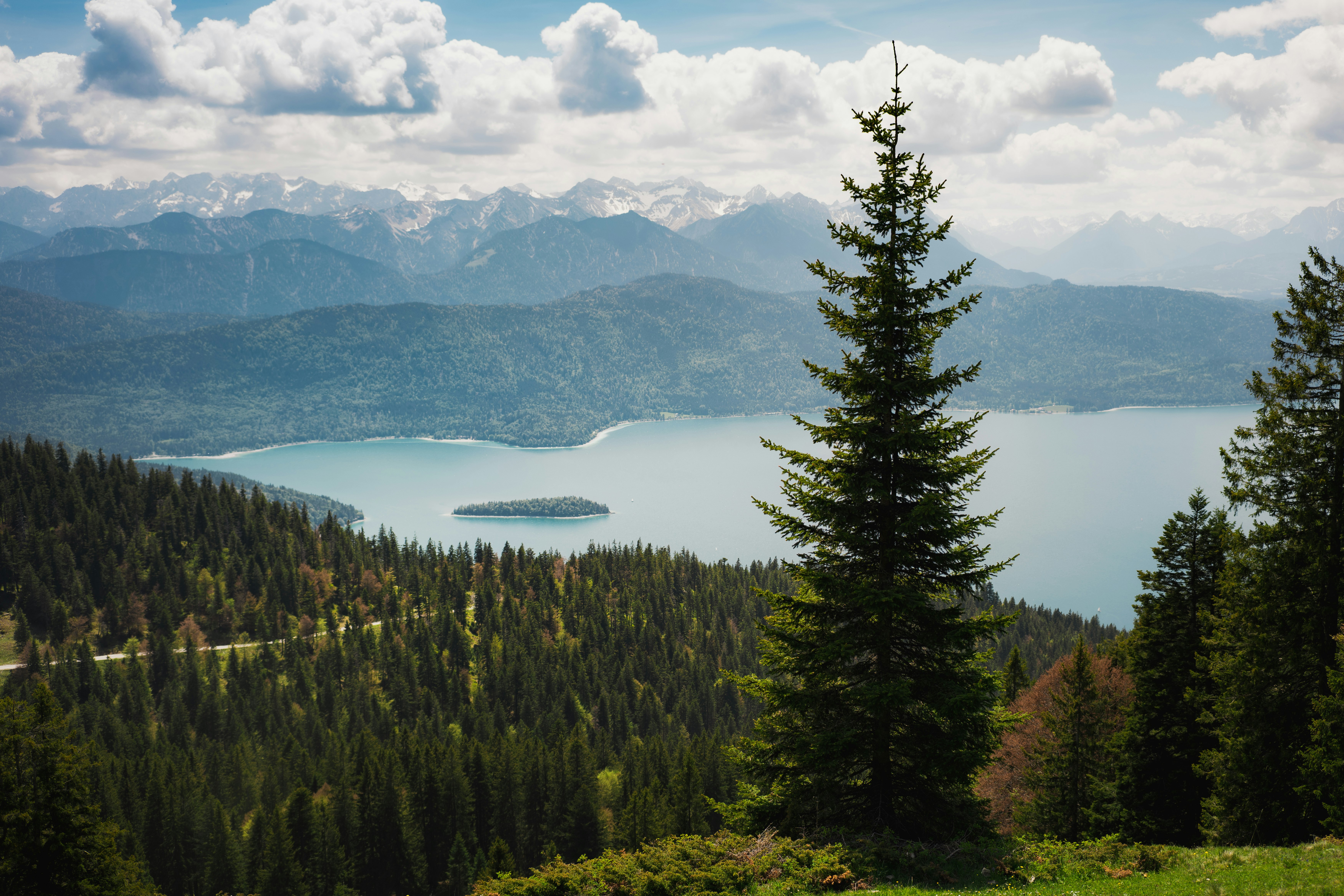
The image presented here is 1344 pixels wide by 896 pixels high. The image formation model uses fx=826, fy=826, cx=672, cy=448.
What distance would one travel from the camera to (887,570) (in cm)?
1766

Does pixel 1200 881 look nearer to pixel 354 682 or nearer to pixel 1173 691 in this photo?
pixel 1173 691

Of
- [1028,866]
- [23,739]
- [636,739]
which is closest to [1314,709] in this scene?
[1028,866]

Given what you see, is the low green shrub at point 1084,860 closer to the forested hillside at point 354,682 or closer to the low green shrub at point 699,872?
the low green shrub at point 699,872

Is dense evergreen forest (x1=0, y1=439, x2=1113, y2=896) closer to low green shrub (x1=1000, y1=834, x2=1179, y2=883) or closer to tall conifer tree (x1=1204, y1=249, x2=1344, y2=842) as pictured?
tall conifer tree (x1=1204, y1=249, x2=1344, y2=842)

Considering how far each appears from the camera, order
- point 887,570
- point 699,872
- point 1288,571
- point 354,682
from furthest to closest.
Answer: point 354,682
point 1288,571
point 887,570
point 699,872

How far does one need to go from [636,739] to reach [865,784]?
8283cm

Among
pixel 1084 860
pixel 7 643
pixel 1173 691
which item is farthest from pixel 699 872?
pixel 7 643

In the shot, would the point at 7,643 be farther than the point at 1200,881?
Yes

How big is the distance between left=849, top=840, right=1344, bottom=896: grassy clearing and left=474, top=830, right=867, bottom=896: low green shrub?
626 mm

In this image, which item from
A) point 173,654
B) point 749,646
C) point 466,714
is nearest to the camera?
point 466,714

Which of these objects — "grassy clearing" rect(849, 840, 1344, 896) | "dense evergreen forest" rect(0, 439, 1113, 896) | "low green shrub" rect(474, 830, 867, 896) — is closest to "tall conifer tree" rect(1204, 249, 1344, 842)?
"grassy clearing" rect(849, 840, 1344, 896)

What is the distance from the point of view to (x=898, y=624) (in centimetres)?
1788

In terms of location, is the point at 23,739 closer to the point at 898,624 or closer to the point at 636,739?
the point at 898,624

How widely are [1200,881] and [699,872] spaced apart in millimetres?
9863
